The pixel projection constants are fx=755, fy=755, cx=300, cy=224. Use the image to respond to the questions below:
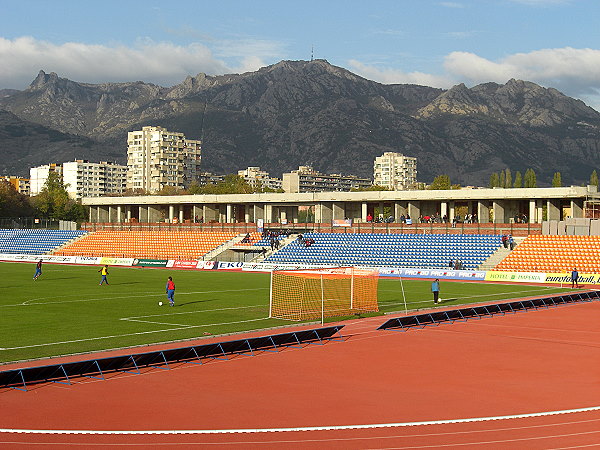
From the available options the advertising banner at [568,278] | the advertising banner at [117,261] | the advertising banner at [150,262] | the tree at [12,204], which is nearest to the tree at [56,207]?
the tree at [12,204]

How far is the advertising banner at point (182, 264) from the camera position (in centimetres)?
8394

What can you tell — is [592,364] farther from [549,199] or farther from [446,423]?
[549,199]

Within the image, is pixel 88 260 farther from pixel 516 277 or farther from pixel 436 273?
pixel 516 277

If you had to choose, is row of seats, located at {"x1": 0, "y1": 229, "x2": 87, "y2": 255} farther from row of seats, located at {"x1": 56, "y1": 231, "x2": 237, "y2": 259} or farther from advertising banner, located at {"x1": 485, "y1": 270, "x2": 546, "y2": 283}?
advertising banner, located at {"x1": 485, "y1": 270, "x2": 546, "y2": 283}

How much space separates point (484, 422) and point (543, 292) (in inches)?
1564

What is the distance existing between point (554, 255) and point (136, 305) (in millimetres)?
44036

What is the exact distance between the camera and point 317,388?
21641mm

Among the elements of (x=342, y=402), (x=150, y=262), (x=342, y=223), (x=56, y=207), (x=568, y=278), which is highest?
(x=56, y=207)

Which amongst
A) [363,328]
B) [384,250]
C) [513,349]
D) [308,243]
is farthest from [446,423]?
[308,243]

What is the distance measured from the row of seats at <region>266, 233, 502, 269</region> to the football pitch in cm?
1152

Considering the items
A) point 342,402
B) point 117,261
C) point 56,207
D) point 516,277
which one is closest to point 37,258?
point 117,261

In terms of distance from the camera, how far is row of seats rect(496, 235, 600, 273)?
68.2m

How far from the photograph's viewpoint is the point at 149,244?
9944 cm

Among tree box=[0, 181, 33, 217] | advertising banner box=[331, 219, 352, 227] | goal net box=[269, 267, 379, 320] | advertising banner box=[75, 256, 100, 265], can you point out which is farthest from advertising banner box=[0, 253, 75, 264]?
tree box=[0, 181, 33, 217]
